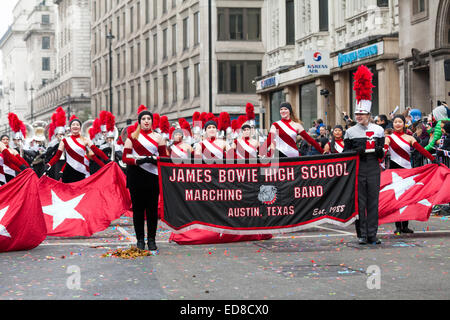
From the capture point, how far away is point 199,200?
1112 centimetres

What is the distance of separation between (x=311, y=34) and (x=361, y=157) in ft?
80.8

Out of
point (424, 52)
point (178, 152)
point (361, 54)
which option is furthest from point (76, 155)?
point (361, 54)

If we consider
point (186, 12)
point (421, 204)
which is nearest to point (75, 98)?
point (186, 12)

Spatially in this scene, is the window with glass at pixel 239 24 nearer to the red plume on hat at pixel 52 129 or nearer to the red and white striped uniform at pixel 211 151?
the red plume on hat at pixel 52 129

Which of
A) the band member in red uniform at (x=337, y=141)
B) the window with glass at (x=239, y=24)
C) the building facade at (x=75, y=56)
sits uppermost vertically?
the building facade at (x=75, y=56)

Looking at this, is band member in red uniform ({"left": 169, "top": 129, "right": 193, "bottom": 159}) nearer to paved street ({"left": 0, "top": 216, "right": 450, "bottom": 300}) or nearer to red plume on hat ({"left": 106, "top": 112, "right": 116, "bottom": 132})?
paved street ({"left": 0, "top": 216, "right": 450, "bottom": 300})

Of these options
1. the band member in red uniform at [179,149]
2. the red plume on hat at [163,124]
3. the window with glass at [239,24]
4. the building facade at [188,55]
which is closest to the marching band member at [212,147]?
the band member in red uniform at [179,149]

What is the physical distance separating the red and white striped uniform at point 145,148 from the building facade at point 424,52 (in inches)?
596

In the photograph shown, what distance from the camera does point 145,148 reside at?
10859 mm

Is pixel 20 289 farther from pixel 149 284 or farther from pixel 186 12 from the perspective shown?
pixel 186 12

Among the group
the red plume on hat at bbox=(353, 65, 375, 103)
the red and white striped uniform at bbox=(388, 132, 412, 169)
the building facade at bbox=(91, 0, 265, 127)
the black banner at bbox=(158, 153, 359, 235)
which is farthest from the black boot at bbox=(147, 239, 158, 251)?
the building facade at bbox=(91, 0, 265, 127)

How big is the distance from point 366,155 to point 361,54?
62.4 ft

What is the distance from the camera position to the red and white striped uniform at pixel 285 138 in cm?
1264

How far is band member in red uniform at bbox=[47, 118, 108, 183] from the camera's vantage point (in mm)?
14410
